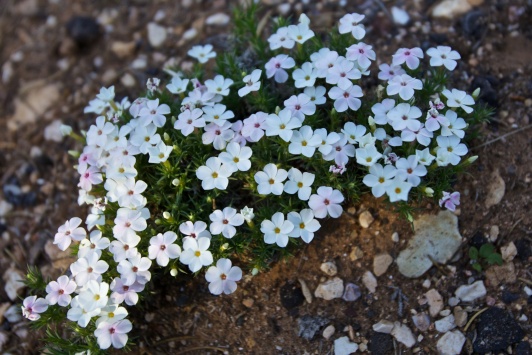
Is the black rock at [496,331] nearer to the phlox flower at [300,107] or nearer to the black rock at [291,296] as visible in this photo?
the black rock at [291,296]

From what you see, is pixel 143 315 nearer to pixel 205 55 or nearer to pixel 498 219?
pixel 205 55

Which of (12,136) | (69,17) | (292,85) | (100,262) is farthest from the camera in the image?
(69,17)

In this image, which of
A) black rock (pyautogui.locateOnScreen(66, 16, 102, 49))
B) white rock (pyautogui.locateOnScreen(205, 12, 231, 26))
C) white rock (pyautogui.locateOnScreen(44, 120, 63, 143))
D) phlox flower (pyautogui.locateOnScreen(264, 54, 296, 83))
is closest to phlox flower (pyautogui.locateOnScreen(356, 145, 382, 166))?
phlox flower (pyautogui.locateOnScreen(264, 54, 296, 83))

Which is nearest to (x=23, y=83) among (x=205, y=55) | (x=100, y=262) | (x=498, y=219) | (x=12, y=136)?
(x=12, y=136)

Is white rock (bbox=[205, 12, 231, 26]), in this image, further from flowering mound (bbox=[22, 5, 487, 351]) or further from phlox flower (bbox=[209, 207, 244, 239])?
phlox flower (bbox=[209, 207, 244, 239])

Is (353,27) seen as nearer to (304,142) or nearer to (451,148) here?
(304,142)

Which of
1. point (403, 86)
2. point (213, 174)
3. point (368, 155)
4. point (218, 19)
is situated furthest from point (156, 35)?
point (368, 155)
